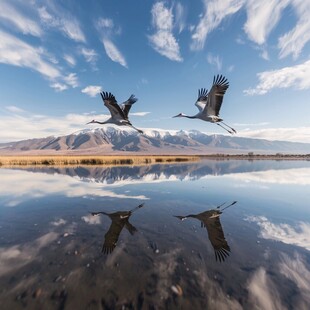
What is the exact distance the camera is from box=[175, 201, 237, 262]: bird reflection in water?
247 inches

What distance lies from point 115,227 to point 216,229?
3.61 meters

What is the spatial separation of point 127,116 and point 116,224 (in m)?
9.13

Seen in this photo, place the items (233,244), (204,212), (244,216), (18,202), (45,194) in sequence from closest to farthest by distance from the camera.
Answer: (233,244) → (244,216) → (204,212) → (18,202) → (45,194)

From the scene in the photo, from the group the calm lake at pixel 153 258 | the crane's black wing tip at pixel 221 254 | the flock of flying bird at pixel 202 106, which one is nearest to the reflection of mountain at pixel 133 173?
the flock of flying bird at pixel 202 106

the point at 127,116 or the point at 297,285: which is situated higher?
the point at 127,116

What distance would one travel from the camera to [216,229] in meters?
8.23

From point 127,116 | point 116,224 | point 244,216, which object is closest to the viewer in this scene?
point 116,224

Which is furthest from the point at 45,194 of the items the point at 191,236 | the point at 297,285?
the point at 297,285

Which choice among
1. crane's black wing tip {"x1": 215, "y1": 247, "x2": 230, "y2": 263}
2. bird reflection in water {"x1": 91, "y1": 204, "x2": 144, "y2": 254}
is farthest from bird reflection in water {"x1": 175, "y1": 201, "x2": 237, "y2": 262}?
bird reflection in water {"x1": 91, "y1": 204, "x2": 144, "y2": 254}

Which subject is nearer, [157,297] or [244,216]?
[157,297]

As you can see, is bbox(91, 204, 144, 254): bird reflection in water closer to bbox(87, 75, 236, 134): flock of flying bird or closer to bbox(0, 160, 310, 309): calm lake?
bbox(0, 160, 310, 309): calm lake

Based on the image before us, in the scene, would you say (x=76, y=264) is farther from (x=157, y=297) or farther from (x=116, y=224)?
(x=116, y=224)

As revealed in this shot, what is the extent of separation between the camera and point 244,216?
1019cm

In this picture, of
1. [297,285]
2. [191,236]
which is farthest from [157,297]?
[191,236]
